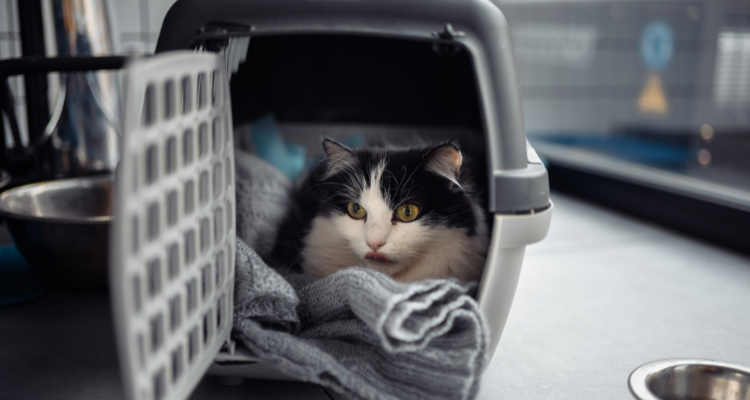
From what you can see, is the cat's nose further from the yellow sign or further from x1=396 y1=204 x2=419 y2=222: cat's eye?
the yellow sign

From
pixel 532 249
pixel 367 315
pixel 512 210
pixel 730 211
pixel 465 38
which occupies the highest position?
pixel 465 38

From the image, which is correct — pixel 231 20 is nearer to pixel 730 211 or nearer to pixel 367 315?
pixel 367 315

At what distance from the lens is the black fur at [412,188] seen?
884 millimetres

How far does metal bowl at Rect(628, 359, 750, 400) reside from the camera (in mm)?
859

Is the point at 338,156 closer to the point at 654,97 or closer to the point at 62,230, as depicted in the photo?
the point at 62,230

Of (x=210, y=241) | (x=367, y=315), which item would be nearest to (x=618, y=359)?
(x=367, y=315)

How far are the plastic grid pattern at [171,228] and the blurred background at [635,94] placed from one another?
1.12 m

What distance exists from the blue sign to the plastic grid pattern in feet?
8.56

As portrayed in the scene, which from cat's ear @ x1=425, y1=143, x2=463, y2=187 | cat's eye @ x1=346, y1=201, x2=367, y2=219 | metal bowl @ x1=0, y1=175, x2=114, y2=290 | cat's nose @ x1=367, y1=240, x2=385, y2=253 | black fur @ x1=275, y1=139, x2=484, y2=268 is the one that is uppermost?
cat's ear @ x1=425, y1=143, x2=463, y2=187

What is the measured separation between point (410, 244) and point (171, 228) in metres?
0.44

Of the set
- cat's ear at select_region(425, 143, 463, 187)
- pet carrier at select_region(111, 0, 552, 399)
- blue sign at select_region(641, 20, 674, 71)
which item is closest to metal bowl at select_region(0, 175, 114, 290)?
pet carrier at select_region(111, 0, 552, 399)

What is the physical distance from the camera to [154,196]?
463mm

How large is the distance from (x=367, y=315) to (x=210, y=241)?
0.69ft

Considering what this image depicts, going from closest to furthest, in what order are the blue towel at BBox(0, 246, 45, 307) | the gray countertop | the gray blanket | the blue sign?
the gray blanket → the gray countertop → the blue towel at BBox(0, 246, 45, 307) → the blue sign
